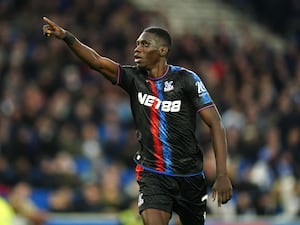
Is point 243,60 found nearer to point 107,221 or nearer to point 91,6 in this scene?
point 91,6

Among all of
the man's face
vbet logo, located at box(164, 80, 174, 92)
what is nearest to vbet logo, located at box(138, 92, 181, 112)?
vbet logo, located at box(164, 80, 174, 92)

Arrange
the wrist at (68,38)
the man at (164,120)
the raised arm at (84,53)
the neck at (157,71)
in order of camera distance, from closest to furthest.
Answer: the raised arm at (84,53) < the wrist at (68,38) < the man at (164,120) < the neck at (157,71)

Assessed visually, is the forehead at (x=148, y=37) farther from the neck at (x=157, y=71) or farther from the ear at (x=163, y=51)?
the neck at (x=157, y=71)

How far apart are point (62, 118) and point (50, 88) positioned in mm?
749

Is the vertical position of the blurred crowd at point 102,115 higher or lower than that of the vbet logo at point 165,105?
higher

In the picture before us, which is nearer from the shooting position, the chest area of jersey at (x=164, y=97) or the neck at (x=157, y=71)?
the chest area of jersey at (x=164, y=97)

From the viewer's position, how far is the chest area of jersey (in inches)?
339

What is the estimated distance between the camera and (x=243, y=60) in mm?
20188

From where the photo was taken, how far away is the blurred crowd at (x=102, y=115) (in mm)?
15266

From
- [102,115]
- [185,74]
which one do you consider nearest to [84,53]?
[185,74]

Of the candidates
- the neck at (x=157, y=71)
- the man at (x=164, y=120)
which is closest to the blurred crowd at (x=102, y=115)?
the man at (x=164, y=120)

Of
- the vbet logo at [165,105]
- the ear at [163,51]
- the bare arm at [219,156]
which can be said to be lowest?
the bare arm at [219,156]

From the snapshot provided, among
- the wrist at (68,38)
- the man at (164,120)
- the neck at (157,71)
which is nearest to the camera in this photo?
the wrist at (68,38)

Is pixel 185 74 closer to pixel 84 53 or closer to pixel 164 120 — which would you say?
pixel 164 120
